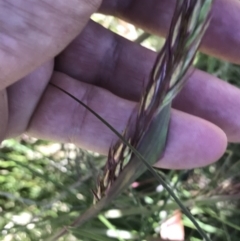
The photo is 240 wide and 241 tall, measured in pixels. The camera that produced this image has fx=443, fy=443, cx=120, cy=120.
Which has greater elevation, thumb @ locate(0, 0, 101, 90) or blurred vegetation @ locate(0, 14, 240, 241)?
thumb @ locate(0, 0, 101, 90)

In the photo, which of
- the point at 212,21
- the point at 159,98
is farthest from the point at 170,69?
the point at 212,21

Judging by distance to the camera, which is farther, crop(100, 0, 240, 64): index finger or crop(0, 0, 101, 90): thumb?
crop(100, 0, 240, 64): index finger

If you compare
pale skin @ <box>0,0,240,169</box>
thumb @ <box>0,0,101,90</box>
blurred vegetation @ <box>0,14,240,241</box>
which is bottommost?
blurred vegetation @ <box>0,14,240,241</box>

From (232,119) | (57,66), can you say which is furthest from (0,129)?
(232,119)

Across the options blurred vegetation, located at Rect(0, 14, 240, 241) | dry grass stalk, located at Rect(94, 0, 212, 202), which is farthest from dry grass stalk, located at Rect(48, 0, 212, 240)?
blurred vegetation, located at Rect(0, 14, 240, 241)

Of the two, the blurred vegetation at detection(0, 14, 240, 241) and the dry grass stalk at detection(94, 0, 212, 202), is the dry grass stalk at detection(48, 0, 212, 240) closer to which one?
the dry grass stalk at detection(94, 0, 212, 202)

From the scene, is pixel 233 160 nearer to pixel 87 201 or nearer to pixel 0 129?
pixel 87 201

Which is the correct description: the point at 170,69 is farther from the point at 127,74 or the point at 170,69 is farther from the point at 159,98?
the point at 127,74
